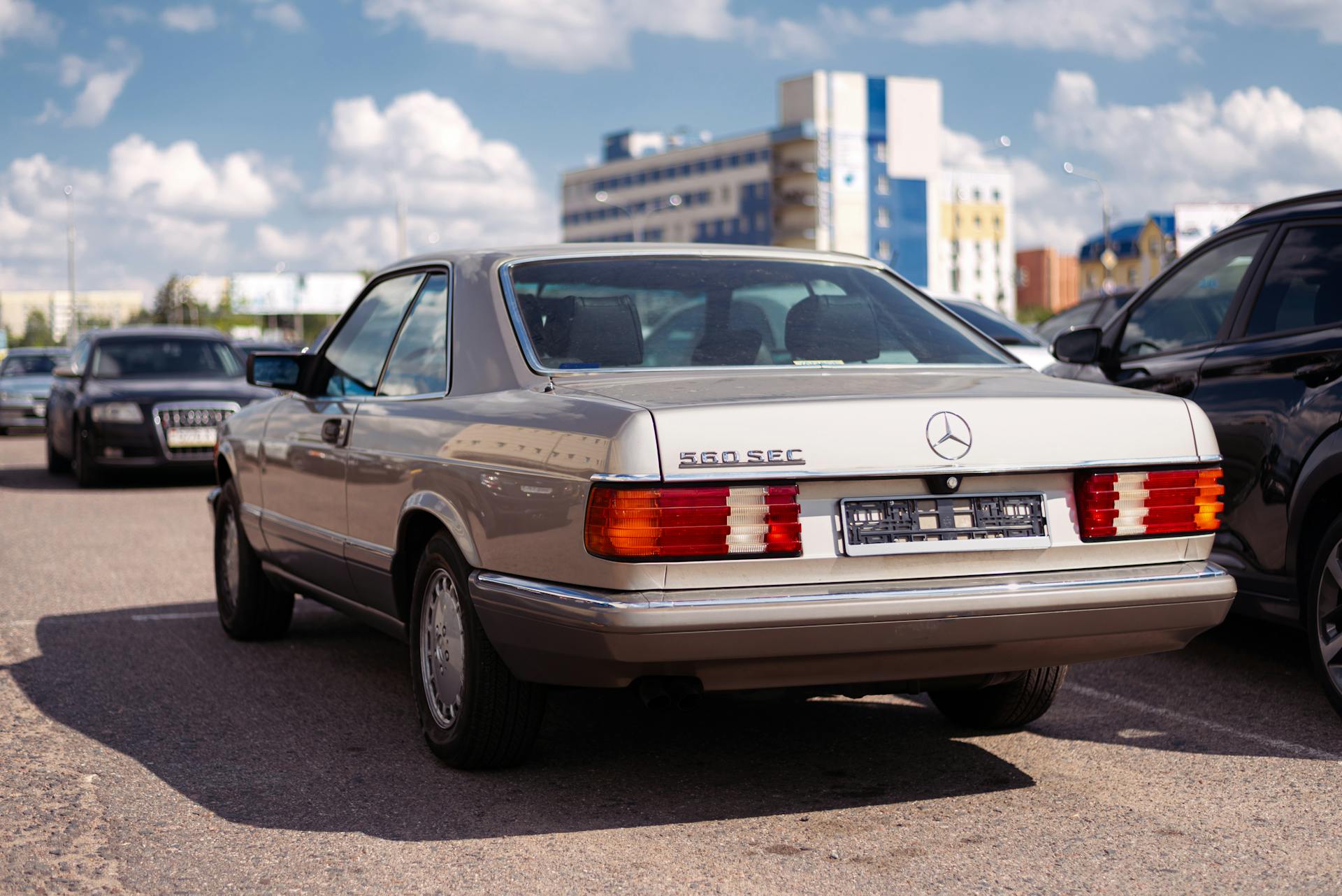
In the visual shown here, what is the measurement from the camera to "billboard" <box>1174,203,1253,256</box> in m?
54.0

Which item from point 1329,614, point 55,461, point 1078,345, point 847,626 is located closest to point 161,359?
point 55,461

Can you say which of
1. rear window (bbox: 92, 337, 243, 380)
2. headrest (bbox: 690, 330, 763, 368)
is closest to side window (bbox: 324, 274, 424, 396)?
headrest (bbox: 690, 330, 763, 368)

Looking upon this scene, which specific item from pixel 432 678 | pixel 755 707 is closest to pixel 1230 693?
pixel 755 707

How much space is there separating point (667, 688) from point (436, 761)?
1.23 metres

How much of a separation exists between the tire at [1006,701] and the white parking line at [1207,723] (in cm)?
57

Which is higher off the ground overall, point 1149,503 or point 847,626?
point 1149,503

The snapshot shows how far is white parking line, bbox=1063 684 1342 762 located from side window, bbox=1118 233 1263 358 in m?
1.55

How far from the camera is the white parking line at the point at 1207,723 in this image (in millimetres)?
4977

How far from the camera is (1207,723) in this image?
5457 millimetres

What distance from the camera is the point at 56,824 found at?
4316mm

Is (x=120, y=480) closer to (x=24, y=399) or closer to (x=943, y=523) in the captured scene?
(x=24, y=399)

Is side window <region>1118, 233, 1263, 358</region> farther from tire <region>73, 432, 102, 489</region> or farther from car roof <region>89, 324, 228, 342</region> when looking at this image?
car roof <region>89, 324, 228, 342</region>

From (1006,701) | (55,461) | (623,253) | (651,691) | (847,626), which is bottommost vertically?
(55,461)

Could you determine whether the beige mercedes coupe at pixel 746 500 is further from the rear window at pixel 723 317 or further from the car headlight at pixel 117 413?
the car headlight at pixel 117 413
